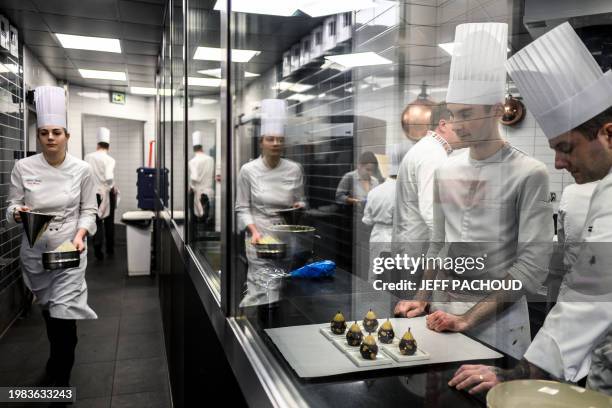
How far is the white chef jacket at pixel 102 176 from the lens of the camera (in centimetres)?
674

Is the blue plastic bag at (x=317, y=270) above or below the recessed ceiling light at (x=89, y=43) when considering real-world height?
below

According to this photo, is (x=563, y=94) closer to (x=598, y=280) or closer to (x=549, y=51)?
(x=549, y=51)

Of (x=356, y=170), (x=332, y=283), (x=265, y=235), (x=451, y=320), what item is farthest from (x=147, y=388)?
(x=451, y=320)

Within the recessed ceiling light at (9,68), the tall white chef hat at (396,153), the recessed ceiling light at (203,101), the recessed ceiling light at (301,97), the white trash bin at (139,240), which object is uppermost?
the recessed ceiling light at (9,68)

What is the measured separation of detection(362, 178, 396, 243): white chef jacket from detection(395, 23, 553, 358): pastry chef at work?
117mm

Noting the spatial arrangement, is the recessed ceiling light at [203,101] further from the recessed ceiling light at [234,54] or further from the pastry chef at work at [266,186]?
the pastry chef at work at [266,186]

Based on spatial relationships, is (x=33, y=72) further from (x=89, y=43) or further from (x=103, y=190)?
(x=103, y=190)

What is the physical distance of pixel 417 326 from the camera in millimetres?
736

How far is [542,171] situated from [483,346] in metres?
0.29

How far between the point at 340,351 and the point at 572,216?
0.55m

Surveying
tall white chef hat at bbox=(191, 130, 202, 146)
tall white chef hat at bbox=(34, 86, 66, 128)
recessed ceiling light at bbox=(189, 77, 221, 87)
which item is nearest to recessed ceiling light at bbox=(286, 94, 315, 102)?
recessed ceiling light at bbox=(189, 77, 221, 87)

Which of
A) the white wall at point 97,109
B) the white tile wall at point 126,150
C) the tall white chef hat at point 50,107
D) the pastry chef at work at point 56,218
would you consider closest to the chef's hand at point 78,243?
the pastry chef at work at point 56,218

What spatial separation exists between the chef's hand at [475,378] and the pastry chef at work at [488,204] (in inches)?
2.3

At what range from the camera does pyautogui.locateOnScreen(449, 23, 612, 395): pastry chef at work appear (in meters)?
0.40
